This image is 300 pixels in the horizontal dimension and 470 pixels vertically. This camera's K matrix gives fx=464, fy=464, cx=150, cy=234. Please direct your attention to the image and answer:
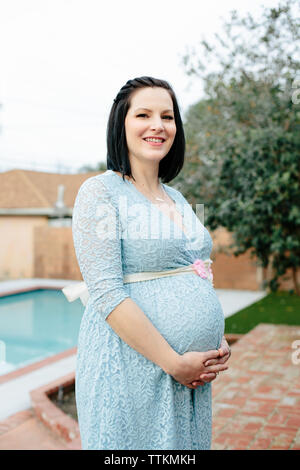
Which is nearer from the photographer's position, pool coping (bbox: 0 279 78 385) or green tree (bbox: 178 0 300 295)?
green tree (bbox: 178 0 300 295)

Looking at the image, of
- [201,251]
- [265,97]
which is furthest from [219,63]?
[201,251]

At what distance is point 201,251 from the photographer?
1580 mm

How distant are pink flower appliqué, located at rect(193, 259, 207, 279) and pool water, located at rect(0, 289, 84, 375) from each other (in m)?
5.76

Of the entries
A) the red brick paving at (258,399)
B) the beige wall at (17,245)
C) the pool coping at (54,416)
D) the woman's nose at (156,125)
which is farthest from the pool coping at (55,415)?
the beige wall at (17,245)

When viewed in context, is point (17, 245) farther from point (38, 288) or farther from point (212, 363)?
point (212, 363)

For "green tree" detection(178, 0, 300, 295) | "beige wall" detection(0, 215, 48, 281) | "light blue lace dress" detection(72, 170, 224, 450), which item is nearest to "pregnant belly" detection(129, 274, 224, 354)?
"light blue lace dress" detection(72, 170, 224, 450)

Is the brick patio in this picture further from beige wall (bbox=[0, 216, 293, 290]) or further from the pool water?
beige wall (bbox=[0, 216, 293, 290])

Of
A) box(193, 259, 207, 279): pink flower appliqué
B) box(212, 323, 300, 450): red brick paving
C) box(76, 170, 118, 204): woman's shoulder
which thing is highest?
box(76, 170, 118, 204): woman's shoulder

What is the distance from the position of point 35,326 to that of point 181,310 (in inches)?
371

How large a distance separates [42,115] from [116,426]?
2145 centimetres

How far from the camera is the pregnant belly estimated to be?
4.52 feet

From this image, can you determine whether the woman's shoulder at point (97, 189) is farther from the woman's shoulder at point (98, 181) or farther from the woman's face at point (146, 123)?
the woman's face at point (146, 123)

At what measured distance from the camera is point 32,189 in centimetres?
1816
